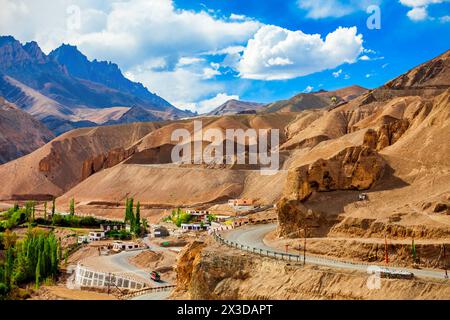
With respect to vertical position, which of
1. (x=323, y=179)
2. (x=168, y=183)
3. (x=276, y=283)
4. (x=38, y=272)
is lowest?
(x=38, y=272)

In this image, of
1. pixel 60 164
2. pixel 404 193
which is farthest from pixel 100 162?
pixel 404 193

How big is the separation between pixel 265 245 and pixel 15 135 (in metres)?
168

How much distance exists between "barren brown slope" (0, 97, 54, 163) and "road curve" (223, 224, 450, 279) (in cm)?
14468

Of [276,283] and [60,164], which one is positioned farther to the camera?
[60,164]

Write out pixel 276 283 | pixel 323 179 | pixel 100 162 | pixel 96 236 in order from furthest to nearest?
pixel 100 162, pixel 96 236, pixel 323 179, pixel 276 283

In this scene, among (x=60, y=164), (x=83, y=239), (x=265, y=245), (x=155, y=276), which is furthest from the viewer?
(x=60, y=164)

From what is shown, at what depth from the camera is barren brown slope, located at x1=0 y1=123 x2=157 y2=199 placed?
431 feet

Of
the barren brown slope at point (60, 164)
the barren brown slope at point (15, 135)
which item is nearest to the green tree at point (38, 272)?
the barren brown slope at point (60, 164)

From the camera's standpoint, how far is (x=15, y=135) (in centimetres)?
18538

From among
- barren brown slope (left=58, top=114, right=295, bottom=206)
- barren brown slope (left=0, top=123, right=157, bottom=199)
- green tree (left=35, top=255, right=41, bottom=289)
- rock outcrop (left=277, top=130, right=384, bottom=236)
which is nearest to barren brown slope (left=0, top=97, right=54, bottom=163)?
barren brown slope (left=0, top=123, right=157, bottom=199)

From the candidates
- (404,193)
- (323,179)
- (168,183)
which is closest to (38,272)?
(323,179)

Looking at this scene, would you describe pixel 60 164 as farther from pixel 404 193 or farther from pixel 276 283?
pixel 276 283

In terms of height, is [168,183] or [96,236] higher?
[168,183]

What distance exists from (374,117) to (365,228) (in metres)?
86.0
